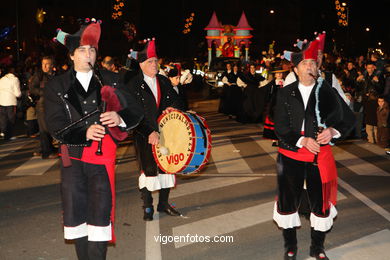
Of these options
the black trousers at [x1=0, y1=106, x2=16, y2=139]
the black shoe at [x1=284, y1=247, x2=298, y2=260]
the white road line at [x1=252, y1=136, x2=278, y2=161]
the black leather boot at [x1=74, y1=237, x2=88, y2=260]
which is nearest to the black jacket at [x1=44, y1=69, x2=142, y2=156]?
the black leather boot at [x1=74, y1=237, x2=88, y2=260]

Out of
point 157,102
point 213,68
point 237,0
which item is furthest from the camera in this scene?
point 237,0

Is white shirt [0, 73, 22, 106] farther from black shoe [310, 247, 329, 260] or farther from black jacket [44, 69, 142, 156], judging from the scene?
black shoe [310, 247, 329, 260]

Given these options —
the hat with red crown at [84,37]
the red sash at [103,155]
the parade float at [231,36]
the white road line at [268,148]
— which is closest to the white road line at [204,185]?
the white road line at [268,148]

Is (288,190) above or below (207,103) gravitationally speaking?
above

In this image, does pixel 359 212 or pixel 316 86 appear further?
pixel 359 212

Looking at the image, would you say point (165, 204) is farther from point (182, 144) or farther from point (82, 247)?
point (82, 247)

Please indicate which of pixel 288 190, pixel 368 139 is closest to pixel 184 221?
pixel 288 190

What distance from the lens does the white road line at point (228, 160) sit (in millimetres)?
10508

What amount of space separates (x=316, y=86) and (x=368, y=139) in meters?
9.00

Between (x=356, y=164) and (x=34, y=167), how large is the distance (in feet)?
20.5

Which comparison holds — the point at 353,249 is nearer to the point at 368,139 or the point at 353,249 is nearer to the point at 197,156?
the point at 197,156

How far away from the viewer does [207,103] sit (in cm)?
2614

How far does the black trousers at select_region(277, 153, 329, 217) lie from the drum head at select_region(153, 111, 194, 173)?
4.24 feet

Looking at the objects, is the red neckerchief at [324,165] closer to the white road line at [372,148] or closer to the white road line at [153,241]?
A: the white road line at [153,241]
